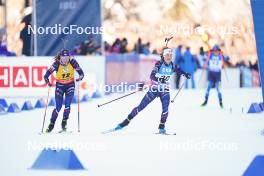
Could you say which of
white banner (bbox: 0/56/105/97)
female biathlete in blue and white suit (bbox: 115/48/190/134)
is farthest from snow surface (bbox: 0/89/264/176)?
white banner (bbox: 0/56/105/97)

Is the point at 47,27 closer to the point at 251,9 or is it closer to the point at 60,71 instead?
the point at 60,71

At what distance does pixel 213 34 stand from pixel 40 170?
3.71ft

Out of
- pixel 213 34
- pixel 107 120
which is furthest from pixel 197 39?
pixel 107 120

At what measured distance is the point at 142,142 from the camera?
7219mm

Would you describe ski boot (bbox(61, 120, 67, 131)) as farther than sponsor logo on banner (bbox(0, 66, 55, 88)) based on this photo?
No

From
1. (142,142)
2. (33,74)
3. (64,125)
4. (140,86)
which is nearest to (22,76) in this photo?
(33,74)

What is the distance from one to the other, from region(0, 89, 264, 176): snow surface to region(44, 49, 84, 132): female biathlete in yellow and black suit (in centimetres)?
4

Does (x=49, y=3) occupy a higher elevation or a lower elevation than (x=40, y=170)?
higher

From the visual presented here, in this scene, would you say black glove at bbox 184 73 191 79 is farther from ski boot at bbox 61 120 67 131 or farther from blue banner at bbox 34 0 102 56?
ski boot at bbox 61 120 67 131

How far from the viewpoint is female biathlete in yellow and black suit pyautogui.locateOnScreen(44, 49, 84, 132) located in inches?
286

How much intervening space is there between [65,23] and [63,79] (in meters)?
0.29

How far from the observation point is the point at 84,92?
7.32 m

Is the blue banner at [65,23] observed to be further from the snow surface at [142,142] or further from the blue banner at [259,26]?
the blue banner at [259,26]

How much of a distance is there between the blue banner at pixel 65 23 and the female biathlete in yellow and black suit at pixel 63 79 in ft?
0.17
